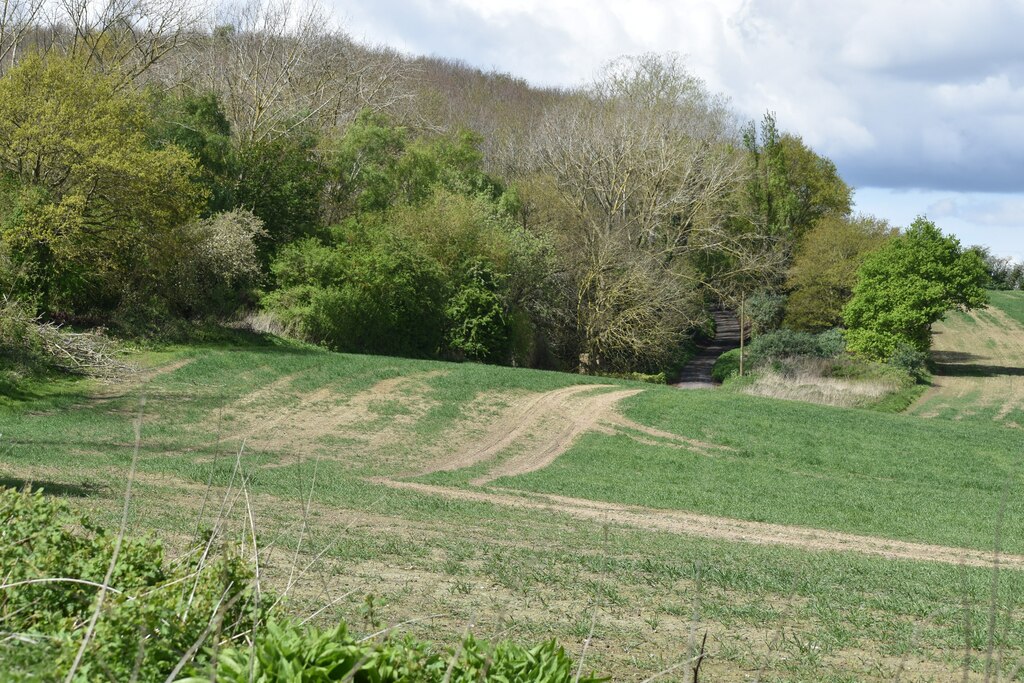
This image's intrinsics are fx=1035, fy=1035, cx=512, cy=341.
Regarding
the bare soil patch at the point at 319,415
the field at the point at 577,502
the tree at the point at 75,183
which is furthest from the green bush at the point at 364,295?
the bare soil patch at the point at 319,415

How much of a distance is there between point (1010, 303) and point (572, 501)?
67601mm

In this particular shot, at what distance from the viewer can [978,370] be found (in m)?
53.9

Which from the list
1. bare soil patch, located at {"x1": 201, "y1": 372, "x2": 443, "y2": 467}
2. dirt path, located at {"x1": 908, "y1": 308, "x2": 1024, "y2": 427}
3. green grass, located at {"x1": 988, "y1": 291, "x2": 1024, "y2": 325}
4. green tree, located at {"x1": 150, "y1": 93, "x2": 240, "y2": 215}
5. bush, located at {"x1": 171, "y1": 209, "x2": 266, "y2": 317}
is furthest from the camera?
green grass, located at {"x1": 988, "y1": 291, "x2": 1024, "y2": 325}

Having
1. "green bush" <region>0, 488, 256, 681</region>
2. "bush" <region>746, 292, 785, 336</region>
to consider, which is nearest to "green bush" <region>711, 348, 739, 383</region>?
"bush" <region>746, 292, 785, 336</region>

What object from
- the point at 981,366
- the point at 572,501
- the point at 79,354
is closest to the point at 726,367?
the point at 981,366

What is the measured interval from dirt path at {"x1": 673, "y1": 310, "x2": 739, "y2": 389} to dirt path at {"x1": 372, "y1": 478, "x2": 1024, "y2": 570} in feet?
101

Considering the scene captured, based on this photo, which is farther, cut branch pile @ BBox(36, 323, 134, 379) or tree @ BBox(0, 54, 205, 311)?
tree @ BBox(0, 54, 205, 311)

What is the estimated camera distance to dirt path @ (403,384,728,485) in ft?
75.9

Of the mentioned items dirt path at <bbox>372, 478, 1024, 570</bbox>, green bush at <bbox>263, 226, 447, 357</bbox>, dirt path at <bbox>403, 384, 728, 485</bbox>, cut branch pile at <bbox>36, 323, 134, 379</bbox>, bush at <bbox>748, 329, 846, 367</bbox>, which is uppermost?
green bush at <bbox>263, 226, 447, 357</bbox>

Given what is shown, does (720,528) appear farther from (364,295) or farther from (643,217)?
(643,217)

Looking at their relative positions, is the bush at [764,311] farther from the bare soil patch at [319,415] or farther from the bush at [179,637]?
the bush at [179,637]

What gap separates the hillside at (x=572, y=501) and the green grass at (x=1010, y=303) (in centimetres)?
4662

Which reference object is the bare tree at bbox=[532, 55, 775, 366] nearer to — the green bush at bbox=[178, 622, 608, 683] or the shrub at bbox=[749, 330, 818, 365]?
the shrub at bbox=[749, 330, 818, 365]

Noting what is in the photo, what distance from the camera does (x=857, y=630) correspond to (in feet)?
25.2
